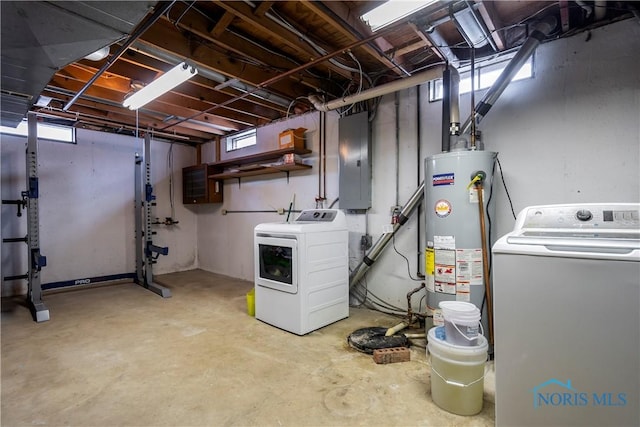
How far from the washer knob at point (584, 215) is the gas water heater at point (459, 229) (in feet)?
2.35

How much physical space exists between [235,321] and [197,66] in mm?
2668

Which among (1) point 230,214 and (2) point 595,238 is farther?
(1) point 230,214

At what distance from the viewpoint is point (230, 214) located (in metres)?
5.49

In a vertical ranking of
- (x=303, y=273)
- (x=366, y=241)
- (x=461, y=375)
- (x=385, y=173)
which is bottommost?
(x=461, y=375)

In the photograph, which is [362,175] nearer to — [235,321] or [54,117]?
[235,321]

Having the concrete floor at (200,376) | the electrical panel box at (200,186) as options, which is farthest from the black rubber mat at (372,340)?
the electrical panel box at (200,186)

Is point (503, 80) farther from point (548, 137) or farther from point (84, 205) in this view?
point (84, 205)

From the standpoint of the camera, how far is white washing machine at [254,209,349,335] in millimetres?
2836

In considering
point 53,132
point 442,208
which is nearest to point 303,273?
point 442,208

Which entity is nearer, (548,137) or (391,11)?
(391,11)

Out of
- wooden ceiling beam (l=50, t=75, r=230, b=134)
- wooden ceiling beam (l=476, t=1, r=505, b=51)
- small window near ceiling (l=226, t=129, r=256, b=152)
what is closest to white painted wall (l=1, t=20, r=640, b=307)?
small window near ceiling (l=226, t=129, r=256, b=152)

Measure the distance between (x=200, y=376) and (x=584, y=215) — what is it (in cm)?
263

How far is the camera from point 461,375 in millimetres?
1737

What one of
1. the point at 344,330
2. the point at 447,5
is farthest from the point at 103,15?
the point at 344,330
